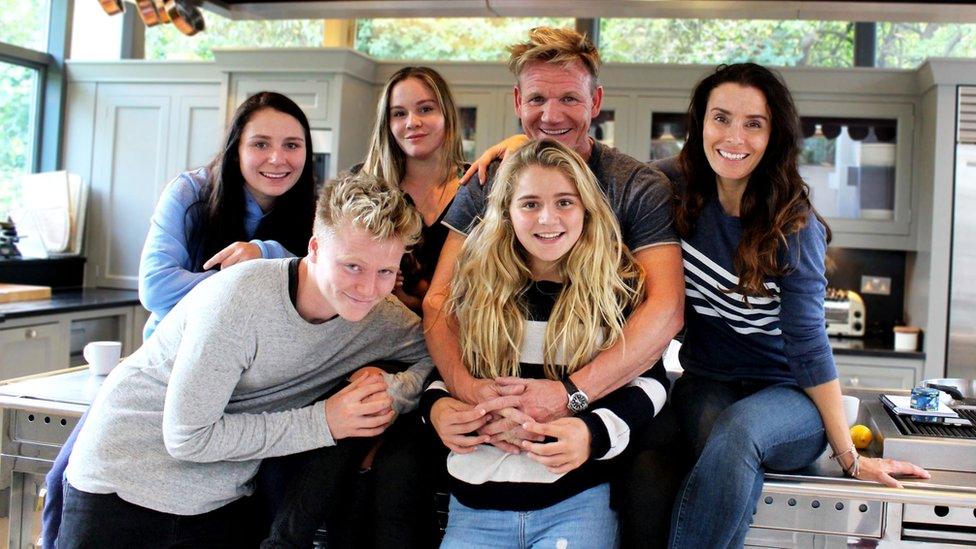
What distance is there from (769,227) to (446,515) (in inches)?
36.1

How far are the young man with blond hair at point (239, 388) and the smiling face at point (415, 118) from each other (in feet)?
2.12

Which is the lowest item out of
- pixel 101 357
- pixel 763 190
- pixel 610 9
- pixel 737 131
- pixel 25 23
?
pixel 101 357

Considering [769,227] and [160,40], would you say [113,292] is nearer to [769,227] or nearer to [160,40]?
[160,40]

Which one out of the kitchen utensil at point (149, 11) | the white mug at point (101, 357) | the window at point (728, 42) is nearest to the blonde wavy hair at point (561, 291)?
the white mug at point (101, 357)

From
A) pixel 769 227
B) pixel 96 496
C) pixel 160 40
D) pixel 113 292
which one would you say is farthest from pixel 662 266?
pixel 160 40

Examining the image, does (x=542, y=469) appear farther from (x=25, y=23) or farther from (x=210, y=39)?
(x=25, y=23)

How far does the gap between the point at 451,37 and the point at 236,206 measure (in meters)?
2.84

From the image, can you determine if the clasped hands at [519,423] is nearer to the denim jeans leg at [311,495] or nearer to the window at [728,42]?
the denim jeans leg at [311,495]

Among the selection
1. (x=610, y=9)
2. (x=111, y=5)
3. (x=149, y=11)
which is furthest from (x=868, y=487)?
(x=111, y=5)

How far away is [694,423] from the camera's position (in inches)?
72.3

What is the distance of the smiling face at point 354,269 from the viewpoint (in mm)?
1691

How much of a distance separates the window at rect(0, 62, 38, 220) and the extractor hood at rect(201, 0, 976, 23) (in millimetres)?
3039

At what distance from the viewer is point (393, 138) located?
2457 mm

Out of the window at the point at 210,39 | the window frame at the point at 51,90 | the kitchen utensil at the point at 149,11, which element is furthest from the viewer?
the window at the point at 210,39
